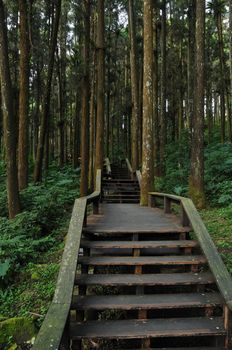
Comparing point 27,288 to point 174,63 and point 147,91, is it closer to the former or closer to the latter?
point 147,91

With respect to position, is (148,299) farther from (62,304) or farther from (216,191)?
(216,191)

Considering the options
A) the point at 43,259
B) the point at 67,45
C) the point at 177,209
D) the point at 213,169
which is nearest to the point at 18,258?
the point at 43,259

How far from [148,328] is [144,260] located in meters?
1.39

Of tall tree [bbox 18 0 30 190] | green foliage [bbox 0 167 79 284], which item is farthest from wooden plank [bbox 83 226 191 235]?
tall tree [bbox 18 0 30 190]

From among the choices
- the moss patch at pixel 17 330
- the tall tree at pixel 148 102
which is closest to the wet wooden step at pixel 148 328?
the moss patch at pixel 17 330

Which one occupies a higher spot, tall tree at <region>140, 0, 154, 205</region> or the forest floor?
tall tree at <region>140, 0, 154, 205</region>

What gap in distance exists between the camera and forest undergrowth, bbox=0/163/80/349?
5.56 m

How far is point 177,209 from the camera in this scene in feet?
37.0

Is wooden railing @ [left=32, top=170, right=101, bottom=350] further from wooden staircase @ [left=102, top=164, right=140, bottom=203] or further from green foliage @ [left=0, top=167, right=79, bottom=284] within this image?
wooden staircase @ [left=102, top=164, right=140, bottom=203]

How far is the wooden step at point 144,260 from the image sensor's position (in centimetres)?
552

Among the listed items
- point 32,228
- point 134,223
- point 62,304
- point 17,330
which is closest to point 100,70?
point 32,228

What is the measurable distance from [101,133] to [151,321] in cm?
1215

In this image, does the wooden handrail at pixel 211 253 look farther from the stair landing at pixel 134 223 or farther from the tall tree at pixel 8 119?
the tall tree at pixel 8 119

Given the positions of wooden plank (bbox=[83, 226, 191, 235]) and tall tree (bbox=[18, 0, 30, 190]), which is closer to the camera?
wooden plank (bbox=[83, 226, 191, 235])
